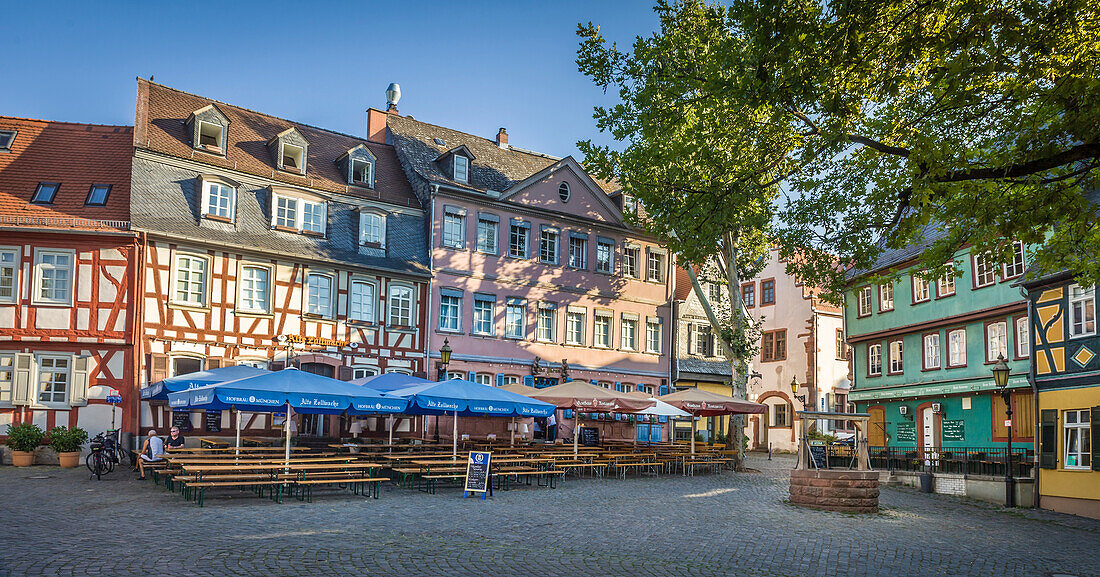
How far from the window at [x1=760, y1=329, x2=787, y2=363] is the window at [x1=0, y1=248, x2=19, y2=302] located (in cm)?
3543

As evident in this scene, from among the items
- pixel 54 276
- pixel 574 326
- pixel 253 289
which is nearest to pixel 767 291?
pixel 574 326

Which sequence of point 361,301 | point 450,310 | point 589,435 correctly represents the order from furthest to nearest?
point 589,435
point 450,310
point 361,301

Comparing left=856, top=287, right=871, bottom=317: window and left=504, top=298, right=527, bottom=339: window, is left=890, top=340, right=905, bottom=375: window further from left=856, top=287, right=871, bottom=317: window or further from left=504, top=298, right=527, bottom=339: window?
left=504, top=298, right=527, bottom=339: window

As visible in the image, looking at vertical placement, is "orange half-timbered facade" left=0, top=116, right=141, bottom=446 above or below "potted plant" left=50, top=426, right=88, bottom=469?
above

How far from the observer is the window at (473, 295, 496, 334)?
105 feet

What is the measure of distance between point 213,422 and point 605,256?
16318 mm

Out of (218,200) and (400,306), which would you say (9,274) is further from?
(400,306)

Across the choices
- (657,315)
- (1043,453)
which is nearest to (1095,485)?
(1043,453)

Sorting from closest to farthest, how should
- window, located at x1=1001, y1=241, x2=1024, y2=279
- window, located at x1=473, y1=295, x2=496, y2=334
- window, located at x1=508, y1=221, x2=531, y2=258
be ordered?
window, located at x1=1001, y1=241, x2=1024, y2=279, window, located at x1=473, y1=295, x2=496, y2=334, window, located at x1=508, y1=221, x2=531, y2=258

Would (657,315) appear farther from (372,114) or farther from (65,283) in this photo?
(65,283)

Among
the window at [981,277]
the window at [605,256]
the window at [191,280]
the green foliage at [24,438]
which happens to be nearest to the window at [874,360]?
the window at [981,277]

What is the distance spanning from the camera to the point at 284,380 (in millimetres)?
17406

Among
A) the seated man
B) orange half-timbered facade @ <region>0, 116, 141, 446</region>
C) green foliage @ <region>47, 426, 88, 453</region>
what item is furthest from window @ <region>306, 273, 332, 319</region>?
the seated man

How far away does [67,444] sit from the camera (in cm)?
2300
